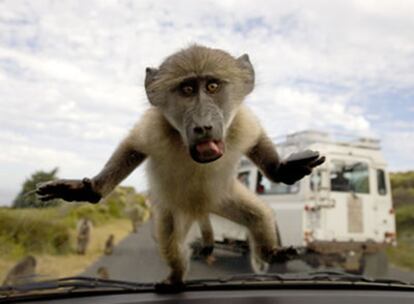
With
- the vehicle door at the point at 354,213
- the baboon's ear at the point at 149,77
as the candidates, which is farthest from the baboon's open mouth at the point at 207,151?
the vehicle door at the point at 354,213

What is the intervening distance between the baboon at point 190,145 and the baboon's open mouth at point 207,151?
1 cm

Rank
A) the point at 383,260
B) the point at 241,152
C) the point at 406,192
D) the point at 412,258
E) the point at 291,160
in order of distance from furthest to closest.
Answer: the point at 406,192
the point at 412,258
the point at 383,260
the point at 241,152
the point at 291,160

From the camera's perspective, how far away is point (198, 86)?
2.45m

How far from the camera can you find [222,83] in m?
2.53

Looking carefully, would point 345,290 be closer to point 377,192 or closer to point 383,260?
point 377,192

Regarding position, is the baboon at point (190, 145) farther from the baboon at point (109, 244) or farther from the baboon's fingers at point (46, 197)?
the baboon at point (109, 244)

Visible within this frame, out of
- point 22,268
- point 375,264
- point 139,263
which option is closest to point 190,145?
point 22,268

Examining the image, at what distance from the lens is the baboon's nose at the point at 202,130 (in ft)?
6.60

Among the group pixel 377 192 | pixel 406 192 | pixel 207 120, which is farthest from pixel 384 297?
pixel 406 192

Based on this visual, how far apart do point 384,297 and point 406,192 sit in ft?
40.8

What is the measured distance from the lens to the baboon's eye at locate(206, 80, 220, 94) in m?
2.48

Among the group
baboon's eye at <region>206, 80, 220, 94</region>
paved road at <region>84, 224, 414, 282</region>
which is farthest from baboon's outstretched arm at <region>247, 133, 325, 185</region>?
paved road at <region>84, 224, 414, 282</region>

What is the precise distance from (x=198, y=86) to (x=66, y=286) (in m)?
1.32

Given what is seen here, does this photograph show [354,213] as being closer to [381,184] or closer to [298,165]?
[381,184]
